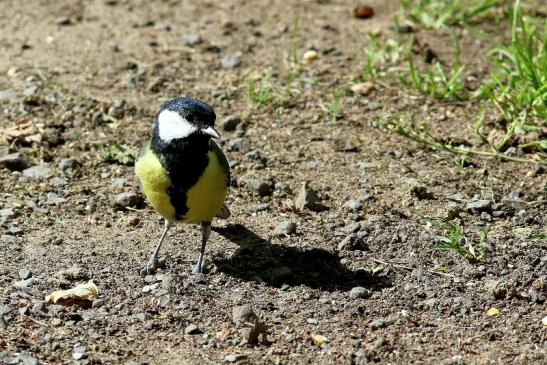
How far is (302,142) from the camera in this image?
6.68 m

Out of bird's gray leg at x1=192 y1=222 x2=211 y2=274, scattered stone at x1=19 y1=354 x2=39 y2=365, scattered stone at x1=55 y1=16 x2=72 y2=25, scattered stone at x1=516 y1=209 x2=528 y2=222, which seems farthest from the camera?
scattered stone at x1=55 y1=16 x2=72 y2=25

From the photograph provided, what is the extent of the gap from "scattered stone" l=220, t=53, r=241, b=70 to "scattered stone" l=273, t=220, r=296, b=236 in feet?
7.64

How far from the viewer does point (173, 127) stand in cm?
500

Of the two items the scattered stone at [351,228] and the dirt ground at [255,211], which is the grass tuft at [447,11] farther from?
the scattered stone at [351,228]

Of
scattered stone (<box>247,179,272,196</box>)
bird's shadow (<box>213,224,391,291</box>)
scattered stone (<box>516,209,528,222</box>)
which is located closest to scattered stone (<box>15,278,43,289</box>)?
bird's shadow (<box>213,224,391,291</box>)

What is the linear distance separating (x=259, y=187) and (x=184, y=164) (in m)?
1.16

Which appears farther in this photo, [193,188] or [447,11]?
[447,11]

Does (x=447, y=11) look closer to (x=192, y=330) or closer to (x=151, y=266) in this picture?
(x=151, y=266)

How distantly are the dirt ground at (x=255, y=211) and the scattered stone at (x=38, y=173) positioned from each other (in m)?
0.01

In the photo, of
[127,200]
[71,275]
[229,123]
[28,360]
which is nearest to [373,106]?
[229,123]

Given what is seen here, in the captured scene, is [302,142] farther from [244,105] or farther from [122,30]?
[122,30]

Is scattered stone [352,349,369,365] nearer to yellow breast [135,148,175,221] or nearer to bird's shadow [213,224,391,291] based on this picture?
bird's shadow [213,224,391,291]

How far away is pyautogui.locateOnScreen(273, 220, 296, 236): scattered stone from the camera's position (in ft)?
18.4

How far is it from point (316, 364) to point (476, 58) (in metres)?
4.10
